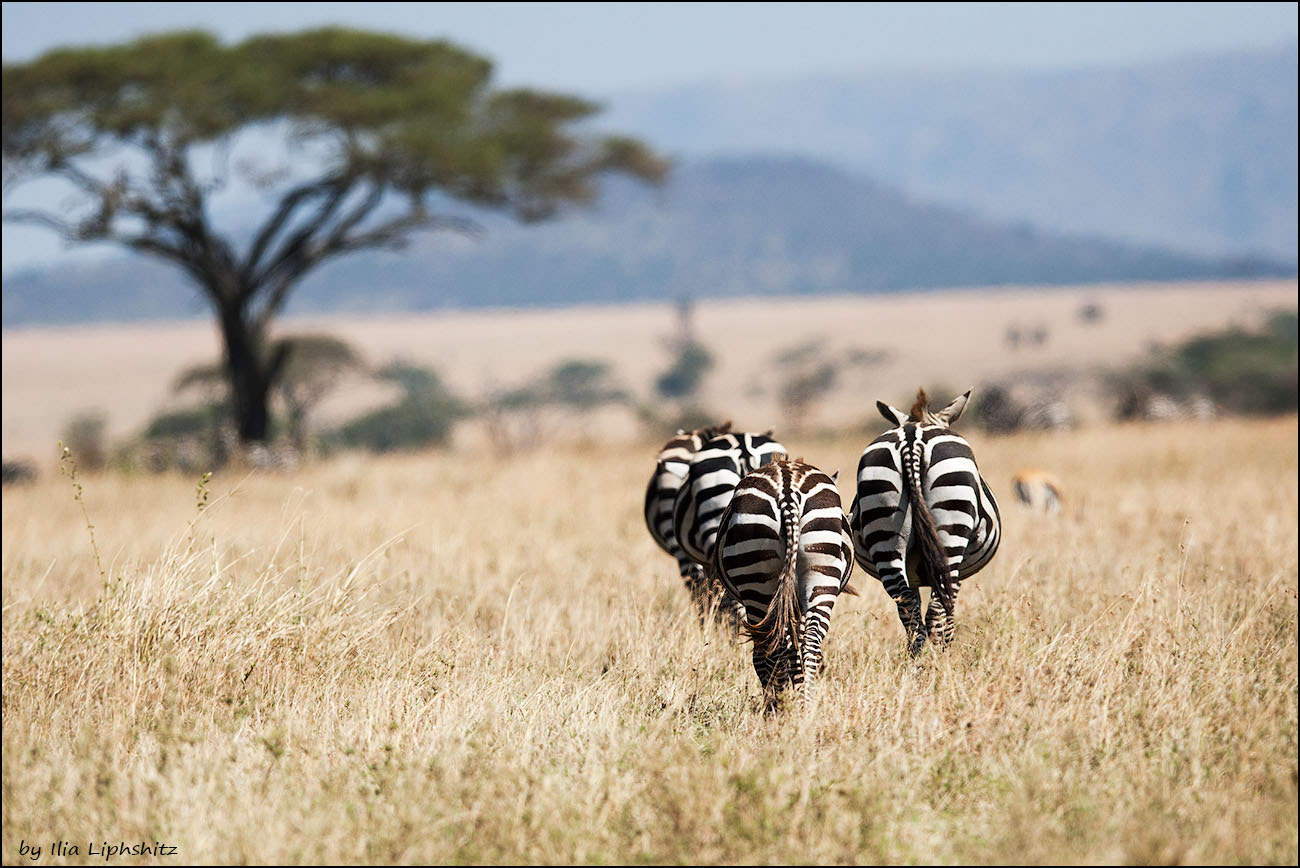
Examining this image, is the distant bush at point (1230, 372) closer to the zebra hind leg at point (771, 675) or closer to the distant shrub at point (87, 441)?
the distant shrub at point (87, 441)

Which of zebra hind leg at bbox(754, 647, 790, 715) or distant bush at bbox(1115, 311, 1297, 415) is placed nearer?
zebra hind leg at bbox(754, 647, 790, 715)

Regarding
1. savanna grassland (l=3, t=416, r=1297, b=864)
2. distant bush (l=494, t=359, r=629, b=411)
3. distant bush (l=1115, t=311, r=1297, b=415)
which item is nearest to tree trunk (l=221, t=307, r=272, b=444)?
savanna grassland (l=3, t=416, r=1297, b=864)

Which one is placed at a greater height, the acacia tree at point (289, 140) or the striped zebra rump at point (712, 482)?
the acacia tree at point (289, 140)

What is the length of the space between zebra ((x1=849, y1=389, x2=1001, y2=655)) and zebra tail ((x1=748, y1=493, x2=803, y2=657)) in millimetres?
660

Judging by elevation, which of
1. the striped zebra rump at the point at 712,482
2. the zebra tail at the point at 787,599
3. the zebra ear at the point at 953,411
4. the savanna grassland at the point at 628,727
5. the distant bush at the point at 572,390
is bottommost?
the savanna grassland at the point at 628,727

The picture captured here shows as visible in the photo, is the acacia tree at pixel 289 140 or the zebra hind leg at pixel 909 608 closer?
the zebra hind leg at pixel 909 608

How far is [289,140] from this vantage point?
21703 mm

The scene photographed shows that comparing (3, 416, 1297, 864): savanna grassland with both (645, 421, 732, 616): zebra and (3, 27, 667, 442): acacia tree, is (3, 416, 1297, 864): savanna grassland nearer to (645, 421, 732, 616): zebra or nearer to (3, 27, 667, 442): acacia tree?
(645, 421, 732, 616): zebra

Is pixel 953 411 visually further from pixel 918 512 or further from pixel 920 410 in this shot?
pixel 918 512

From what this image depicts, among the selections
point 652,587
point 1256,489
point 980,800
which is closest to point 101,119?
point 652,587

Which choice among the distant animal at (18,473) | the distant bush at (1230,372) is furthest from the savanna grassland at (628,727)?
the distant bush at (1230,372)

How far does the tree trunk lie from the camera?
2109 cm

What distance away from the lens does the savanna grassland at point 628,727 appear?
404cm

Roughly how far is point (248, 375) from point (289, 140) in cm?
421
